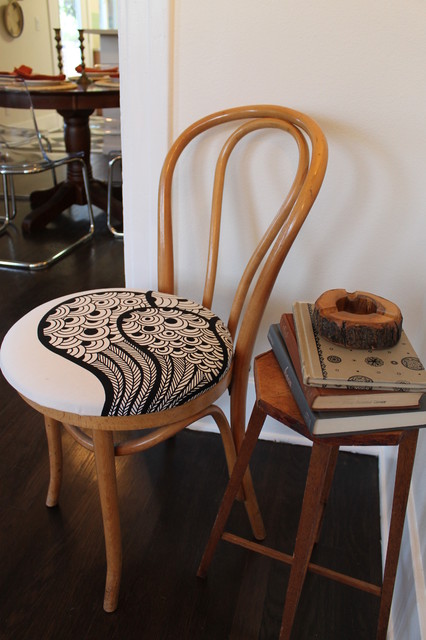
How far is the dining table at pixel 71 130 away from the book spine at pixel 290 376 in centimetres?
190

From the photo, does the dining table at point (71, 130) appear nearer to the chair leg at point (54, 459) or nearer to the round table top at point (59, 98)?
the round table top at point (59, 98)

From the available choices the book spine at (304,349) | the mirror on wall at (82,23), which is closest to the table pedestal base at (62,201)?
the book spine at (304,349)

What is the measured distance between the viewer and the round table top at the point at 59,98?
2.27 meters

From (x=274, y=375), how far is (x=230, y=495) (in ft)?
0.89

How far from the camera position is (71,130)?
9.64ft

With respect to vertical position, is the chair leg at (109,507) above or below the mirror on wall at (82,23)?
below

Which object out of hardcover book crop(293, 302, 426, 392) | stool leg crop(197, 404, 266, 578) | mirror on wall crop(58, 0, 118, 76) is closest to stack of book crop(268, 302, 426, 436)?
hardcover book crop(293, 302, 426, 392)

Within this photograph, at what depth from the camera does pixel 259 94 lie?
110 cm

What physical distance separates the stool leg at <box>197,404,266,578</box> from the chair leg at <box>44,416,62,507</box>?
14.9 inches

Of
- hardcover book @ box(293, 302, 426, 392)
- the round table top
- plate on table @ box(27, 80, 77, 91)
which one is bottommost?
hardcover book @ box(293, 302, 426, 392)

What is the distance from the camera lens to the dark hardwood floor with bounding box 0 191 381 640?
0.99 meters

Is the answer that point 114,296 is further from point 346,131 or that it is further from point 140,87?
point 346,131

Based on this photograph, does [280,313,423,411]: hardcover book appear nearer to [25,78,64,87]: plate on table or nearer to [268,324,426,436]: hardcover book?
[268,324,426,436]: hardcover book

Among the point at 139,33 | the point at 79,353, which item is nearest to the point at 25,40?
the point at 139,33
